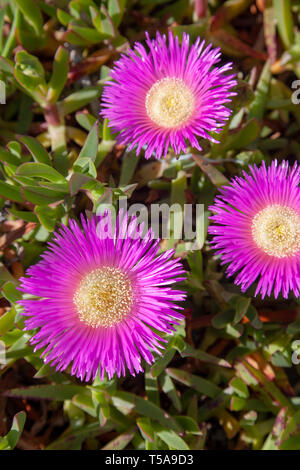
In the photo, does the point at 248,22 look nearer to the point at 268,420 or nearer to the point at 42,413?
the point at 268,420

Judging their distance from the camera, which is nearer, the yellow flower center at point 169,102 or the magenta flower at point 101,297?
the magenta flower at point 101,297

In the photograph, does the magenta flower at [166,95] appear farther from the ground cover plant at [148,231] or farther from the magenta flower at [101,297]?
the magenta flower at [101,297]

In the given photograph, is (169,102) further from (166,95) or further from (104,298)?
(104,298)

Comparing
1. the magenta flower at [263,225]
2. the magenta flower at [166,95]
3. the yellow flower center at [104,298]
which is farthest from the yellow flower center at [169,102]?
the yellow flower center at [104,298]

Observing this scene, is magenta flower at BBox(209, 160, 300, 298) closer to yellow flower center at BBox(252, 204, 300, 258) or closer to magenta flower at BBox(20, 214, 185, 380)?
yellow flower center at BBox(252, 204, 300, 258)

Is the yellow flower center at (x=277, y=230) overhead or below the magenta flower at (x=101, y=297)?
overhead

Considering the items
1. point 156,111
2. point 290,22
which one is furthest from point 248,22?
point 156,111

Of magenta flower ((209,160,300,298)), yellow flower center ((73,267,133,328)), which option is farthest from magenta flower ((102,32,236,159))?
yellow flower center ((73,267,133,328))
